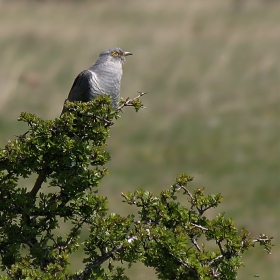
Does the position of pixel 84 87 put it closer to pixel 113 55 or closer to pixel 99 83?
pixel 99 83

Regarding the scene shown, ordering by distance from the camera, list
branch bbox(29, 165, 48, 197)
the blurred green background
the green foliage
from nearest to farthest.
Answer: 1. the green foliage
2. branch bbox(29, 165, 48, 197)
3. the blurred green background

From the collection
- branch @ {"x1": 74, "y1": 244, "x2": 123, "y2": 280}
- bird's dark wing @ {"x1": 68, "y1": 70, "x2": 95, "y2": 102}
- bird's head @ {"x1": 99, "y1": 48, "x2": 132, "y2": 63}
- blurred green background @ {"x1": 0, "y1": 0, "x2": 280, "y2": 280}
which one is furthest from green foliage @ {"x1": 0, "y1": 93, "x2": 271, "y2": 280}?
blurred green background @ {"x1": 0, "y1": 0, "x2": 280, "y2": 280}

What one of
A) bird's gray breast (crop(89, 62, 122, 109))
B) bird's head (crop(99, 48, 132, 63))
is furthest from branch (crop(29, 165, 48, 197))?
bird's head (crop(99, 48, 132, 63))

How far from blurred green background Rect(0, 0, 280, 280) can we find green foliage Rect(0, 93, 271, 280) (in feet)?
18.1

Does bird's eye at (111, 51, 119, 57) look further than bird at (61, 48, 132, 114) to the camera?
Yes

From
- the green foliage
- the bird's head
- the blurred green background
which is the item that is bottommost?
the green foliage

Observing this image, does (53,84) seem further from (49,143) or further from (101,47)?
(49,143)

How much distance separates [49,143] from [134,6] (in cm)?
1760

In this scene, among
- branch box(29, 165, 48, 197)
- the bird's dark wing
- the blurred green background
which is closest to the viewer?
branch box(29, 165, 48, 197)

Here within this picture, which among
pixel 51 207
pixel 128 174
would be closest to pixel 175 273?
pixel 51 207

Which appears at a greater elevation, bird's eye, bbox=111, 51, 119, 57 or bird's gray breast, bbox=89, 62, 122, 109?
bird's eye, bbox=111, 51, 119, 57

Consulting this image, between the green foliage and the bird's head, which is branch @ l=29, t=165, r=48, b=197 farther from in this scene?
the bird's head

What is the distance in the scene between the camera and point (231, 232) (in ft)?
11.0

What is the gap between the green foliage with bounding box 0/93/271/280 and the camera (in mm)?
3293
